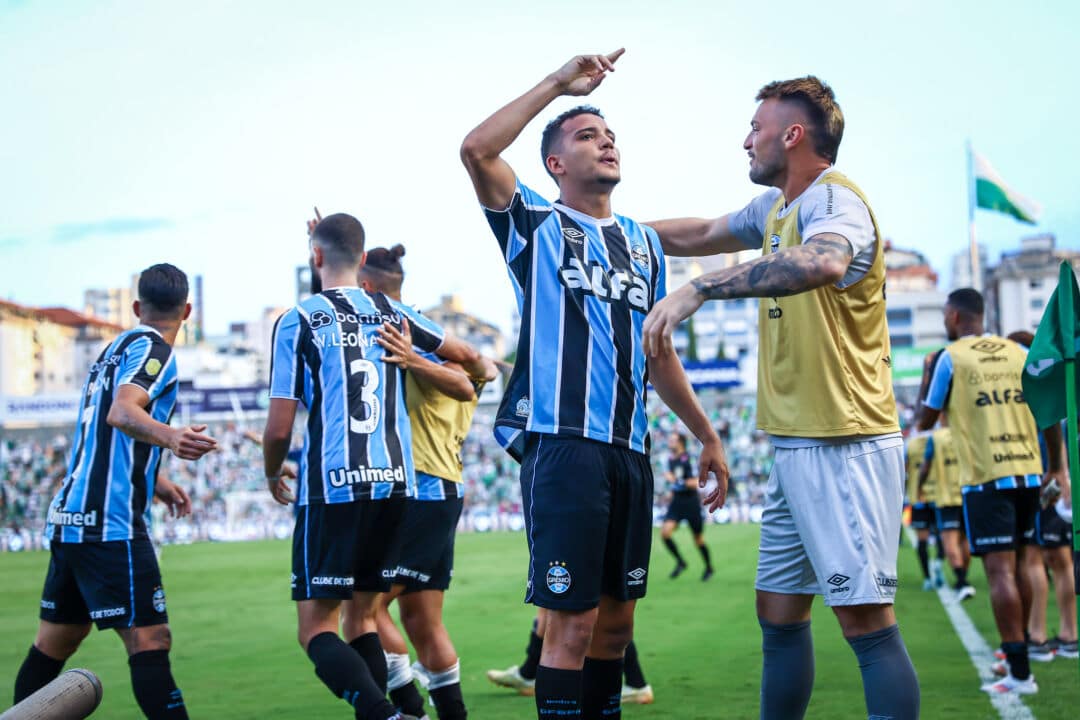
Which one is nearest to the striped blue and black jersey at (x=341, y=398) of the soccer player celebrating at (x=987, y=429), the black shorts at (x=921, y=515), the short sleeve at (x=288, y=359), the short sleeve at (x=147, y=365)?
the short sleeve at (x=288, y=359)

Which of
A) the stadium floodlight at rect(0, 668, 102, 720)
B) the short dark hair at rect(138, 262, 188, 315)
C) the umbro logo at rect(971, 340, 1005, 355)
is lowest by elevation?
the stadium floodlight at rect(0, 668, 102, 720)

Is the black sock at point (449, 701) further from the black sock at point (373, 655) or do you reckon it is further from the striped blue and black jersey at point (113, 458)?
the striped blue and black jersey at point (113, 458)

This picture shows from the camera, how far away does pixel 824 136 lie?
4.25 meters

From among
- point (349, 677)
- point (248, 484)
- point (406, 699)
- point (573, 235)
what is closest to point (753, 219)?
point (573, 235)

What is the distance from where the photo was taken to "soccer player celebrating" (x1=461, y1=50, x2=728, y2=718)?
4062 mm

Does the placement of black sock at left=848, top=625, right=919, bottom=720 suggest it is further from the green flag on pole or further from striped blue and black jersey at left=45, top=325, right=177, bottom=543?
striped blue and black jersey at left=45, top=325, right=177, bottom=543

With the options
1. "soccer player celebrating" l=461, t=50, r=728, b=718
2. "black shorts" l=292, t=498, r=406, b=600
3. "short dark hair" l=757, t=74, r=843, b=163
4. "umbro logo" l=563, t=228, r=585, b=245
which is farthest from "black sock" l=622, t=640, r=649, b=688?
"short dark hair" l=757, t=74, r=843, b=163

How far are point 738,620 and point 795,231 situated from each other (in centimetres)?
803

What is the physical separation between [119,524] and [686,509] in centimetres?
1312

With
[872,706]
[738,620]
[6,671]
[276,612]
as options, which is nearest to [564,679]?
[872,706]

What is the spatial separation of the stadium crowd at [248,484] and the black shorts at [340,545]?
98.5 ft

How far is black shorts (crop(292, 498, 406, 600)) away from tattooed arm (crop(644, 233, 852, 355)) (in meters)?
2.12

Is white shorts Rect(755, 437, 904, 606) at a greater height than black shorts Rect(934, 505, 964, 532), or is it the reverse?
white shorts Rect(755, 437, 904, 606)

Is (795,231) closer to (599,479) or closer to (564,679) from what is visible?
(599,479)
